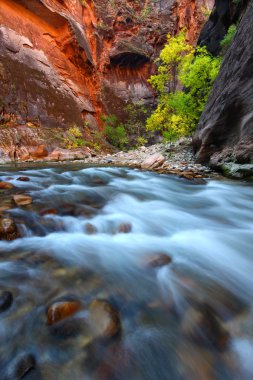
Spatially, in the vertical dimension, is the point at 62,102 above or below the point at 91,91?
below

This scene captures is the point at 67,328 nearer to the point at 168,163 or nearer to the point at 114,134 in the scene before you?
the point at 168,163

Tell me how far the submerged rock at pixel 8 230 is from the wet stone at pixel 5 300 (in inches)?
29.1

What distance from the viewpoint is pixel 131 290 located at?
4.83ft

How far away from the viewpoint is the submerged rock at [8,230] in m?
1.98

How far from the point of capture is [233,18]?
10.1m

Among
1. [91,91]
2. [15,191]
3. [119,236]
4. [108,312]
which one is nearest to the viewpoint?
[108,312]

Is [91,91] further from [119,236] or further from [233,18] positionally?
[119,236]

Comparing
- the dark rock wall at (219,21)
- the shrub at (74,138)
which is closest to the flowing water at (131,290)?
the shrub at (74,138)

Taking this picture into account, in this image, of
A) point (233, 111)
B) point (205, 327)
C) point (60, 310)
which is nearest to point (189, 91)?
point (233, 111)

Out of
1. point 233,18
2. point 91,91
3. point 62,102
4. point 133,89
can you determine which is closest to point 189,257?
point 233,18

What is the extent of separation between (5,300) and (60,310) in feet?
1.08

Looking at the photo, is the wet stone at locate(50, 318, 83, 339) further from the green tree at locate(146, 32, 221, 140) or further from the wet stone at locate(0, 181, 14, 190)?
the green tree at locate(146, 32, 221, 140)

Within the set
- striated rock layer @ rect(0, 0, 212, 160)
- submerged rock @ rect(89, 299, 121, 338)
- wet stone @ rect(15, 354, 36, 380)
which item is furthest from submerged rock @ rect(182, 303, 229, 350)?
striated rock layer @ rect(0, 0, 212, 160)

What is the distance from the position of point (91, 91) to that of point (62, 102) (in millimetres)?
4935
